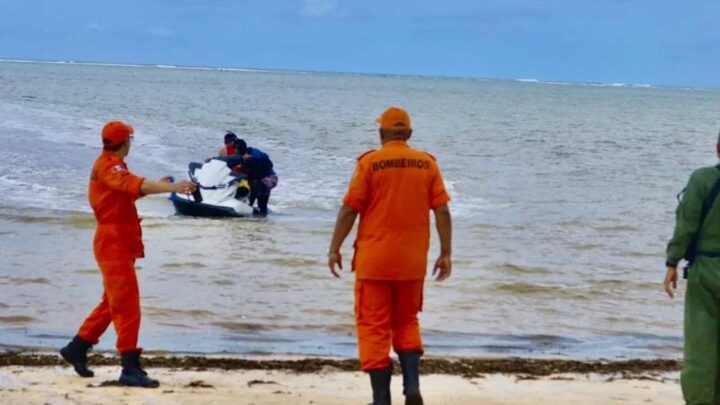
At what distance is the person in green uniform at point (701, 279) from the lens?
575 centimetres

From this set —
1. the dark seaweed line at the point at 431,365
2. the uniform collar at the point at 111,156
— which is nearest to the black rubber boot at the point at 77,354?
the dark seaweed line at the point at 431,365

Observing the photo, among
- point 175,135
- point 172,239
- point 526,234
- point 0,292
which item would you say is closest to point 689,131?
point 175,135

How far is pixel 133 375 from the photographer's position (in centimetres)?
698

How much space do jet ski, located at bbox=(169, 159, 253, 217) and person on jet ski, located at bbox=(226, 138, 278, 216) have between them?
0.45 ft

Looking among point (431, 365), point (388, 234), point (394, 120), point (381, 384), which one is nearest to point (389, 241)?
point (388, 234)

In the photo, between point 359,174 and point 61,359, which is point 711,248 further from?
point 61,359

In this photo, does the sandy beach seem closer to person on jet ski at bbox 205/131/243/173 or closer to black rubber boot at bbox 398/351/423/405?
black rubber boot at bbox 398/351/423/405

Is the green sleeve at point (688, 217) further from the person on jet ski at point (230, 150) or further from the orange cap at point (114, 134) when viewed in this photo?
the person on jet ski at point (230, 150)

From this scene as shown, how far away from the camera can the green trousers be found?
5762 millimetres

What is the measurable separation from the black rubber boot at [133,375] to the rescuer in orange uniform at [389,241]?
1.60m

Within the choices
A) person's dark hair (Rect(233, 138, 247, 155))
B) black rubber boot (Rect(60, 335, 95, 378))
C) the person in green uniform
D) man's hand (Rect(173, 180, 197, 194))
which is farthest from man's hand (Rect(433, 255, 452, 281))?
person's dark hair (Rect(233, 138, 247, 155))

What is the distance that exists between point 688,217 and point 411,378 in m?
1.72

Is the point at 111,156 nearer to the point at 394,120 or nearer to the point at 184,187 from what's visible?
the point at 184,187

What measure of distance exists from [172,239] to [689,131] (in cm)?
5436
